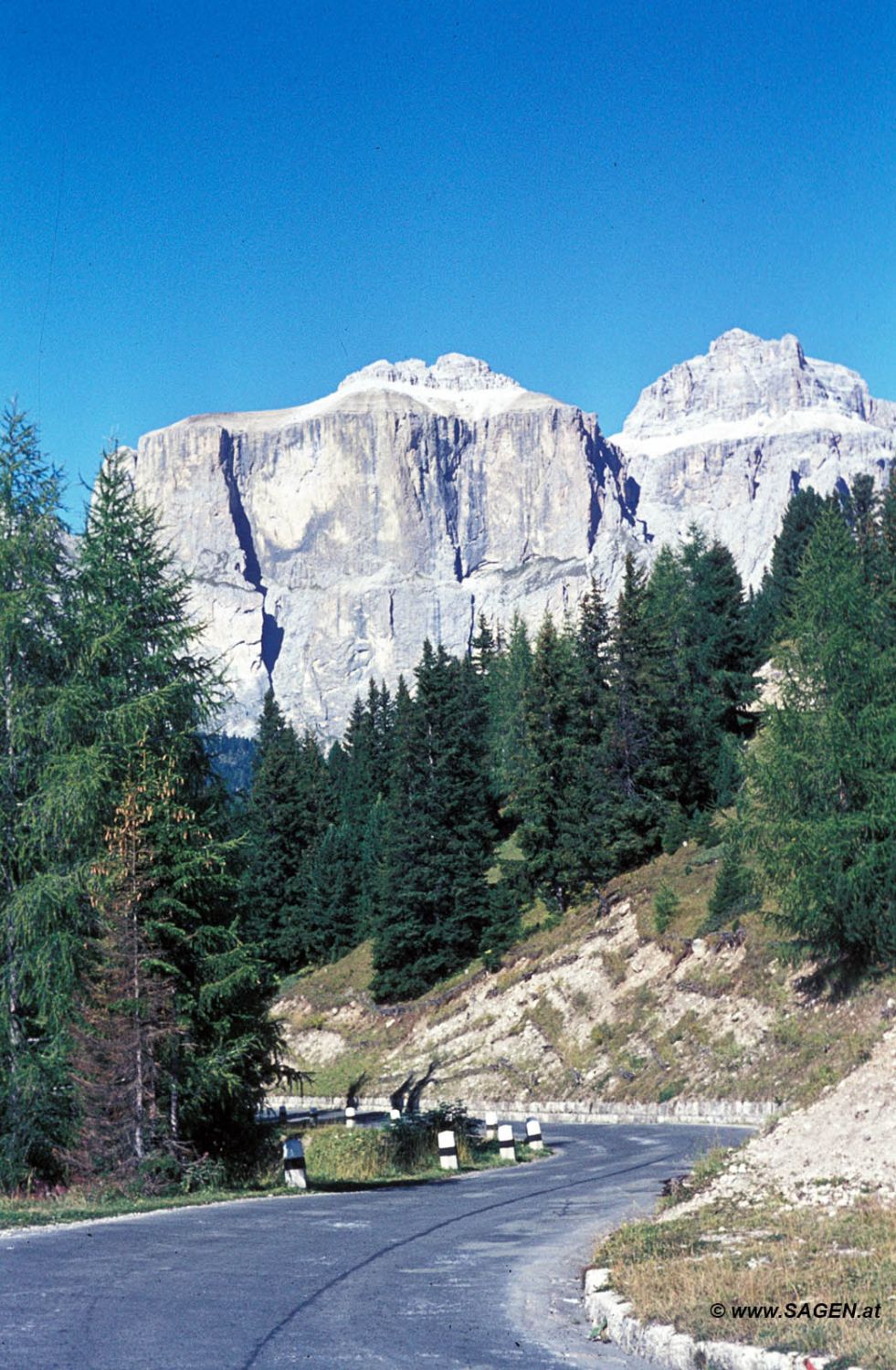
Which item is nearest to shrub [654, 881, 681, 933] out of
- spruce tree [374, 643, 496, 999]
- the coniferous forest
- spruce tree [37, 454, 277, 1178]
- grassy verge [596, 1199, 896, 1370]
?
the coniferous forest

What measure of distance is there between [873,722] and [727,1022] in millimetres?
10414

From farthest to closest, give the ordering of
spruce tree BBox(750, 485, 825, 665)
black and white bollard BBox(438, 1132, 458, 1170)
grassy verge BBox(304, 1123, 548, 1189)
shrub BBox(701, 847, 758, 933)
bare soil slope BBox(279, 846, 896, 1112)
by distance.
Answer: spruce tree BBox(750, 485, 825, 665)
shrub BBox(701, 847, 758, 933)
bare soil slope BBox(279, 846, 896, 1112)
black and white bollard BBox(438, 1132, 458, 1170)
grassy verge BBox(304, 1123, 548, 1189)

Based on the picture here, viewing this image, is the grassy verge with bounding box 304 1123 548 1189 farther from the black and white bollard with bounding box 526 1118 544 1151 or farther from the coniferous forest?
the coniferous forest

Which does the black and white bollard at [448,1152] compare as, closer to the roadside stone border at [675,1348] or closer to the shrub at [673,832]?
the roadside stone border at [675,1348]

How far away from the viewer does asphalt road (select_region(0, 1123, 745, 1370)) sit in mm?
8164

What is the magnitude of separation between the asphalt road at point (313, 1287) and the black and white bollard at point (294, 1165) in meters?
1.42

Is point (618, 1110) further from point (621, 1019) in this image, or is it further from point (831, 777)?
point (831, 777)

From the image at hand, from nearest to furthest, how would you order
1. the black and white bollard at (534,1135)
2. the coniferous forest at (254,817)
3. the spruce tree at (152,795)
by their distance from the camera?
the coniferous forest at (254,817), the spruce tree at (152,795), the black and white bollard at (534,1135)

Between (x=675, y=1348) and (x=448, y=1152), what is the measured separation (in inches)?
595

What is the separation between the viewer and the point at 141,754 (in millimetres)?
20719

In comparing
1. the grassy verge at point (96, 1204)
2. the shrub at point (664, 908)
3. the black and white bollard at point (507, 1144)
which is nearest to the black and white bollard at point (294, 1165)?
the grassy verge at point (96, 1204)

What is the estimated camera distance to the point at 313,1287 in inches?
410

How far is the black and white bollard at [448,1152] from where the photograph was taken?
885 inches

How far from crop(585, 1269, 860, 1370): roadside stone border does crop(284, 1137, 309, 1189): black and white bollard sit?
956 centimetres
